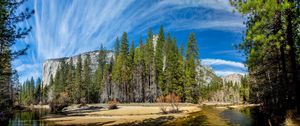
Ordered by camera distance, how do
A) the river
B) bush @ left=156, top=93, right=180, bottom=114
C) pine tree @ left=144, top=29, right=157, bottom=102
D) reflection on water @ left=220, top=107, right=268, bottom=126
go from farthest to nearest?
pine tree @ left=144, top=29, right=157, bottom=102 < bush @ left=156, top=93, right=180, bottom=114 < the river < reflection on water @ left=220, top=107, right=268, bottom=126

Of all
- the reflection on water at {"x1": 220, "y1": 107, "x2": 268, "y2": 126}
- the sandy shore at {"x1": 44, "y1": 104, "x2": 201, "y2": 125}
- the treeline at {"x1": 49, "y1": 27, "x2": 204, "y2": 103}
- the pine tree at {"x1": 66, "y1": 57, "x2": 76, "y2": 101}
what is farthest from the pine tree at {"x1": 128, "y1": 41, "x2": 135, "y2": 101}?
the reflection on water at {"x1": 220, "y1": 107, "x2": 268, "y2": 126}

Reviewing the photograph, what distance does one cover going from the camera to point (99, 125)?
2508 cm

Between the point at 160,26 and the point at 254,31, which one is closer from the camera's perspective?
the point at 254,31

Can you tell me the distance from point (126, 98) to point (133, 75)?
846cm

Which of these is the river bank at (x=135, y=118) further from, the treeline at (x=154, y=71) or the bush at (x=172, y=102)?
the treeline at (x=154, y=71)

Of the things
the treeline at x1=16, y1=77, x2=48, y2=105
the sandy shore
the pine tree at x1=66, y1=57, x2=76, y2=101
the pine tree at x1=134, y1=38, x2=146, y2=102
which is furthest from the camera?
the treeline at x1=16, y1=77, x2=48, y2=105

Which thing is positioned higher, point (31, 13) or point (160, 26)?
point (160, 26)

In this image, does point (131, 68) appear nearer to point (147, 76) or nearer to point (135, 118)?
point (147, 76)

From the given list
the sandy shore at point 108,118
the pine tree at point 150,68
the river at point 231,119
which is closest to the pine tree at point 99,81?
the pine tree at point 150,68

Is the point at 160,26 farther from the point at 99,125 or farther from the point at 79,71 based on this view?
the point at 99,125

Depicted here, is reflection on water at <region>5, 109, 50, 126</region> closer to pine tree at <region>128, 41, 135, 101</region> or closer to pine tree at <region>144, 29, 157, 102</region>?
pine tree at <region>144, 29, 157, 102</region>

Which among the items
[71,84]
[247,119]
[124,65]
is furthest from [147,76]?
[247,119]

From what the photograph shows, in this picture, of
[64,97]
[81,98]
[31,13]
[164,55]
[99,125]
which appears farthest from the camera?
[81,98]

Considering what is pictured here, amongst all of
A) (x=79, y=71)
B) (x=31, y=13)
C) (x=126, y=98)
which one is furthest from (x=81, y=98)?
(x=31, y=13)
